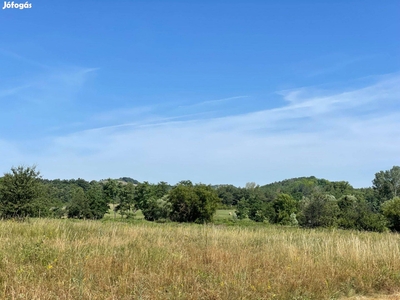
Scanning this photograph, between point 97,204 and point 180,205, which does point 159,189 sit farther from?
point 180,205

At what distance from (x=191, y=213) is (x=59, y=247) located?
53201 mm

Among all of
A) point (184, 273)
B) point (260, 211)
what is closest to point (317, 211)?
point (260, 211)

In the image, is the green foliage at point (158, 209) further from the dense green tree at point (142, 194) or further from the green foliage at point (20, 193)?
the green foliage at point (20, 193)

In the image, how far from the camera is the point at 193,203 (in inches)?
2317

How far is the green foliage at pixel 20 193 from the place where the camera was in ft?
67.7

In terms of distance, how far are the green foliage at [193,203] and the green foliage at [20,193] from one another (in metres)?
38.5

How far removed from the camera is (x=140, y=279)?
18.3 ft

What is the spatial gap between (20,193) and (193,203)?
40.2 m

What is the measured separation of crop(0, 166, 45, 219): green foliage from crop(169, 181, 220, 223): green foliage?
126 feet

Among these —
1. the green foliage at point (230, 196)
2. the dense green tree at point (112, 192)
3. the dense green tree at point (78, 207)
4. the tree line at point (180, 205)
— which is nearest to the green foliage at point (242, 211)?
the tree line at point (180, 205)

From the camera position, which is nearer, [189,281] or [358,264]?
[189,281]

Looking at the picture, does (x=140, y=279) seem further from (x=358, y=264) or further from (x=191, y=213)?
(x=191, y=213)

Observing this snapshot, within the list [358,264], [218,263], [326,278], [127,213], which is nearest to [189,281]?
[218,263]

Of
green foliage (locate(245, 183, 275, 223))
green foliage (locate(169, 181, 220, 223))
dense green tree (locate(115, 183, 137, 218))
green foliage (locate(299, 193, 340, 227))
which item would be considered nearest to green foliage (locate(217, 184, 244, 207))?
green foliage (locate(245, 183, 275, 223))
